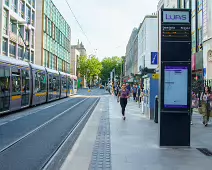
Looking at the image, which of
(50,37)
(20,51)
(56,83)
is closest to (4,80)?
(56,83)

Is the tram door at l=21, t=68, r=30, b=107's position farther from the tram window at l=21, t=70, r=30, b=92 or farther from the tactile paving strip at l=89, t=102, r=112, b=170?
the tactile paving strip at l=89, t=102, r=112, b=170

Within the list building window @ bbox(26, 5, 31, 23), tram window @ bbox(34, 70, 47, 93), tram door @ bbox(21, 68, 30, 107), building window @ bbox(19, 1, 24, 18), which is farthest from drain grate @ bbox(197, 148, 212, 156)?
building window @ bbox(26, 5, 31, 23)

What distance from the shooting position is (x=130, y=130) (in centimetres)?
1037

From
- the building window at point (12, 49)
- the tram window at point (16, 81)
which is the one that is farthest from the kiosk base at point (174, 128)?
the building window at point (12, 49)

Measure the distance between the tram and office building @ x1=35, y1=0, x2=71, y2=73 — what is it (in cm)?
2847

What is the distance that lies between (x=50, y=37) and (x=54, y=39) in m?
3.60

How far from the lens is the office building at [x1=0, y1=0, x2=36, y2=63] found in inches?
1444

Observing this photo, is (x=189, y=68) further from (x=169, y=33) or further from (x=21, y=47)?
(x=21, y=47)

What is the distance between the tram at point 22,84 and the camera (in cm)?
1434

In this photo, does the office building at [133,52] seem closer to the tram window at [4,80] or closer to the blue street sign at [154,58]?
the blue street sign at [154,58]

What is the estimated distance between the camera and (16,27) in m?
41.5

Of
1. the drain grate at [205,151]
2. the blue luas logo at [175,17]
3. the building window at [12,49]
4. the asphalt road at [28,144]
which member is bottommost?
the asphalt road at [28,144]

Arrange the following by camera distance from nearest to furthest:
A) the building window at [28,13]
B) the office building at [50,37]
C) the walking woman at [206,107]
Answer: the walking woman at [206,107] → the building window at [28,13] → the office building at [50,37]

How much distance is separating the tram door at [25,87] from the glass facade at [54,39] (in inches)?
1460
